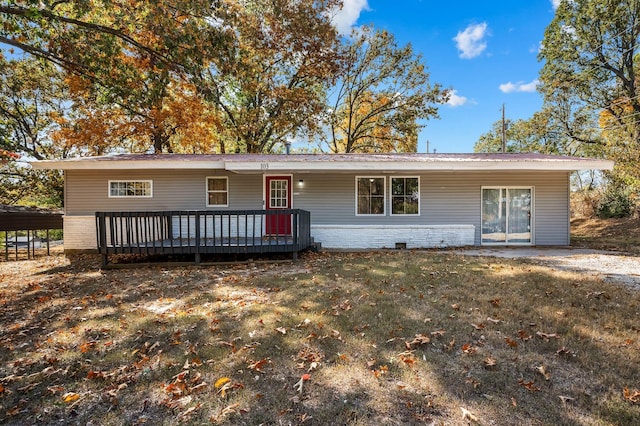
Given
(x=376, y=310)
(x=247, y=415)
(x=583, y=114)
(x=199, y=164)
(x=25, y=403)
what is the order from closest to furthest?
1. (x=247, y=415)
2. (x=25, y=403)
3. (x=376, y=310)
4. (x=199, y=164)
5. (x=583, y=114)

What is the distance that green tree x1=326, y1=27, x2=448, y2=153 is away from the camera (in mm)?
18922

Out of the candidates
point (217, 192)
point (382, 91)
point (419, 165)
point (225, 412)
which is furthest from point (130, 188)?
point (382, 91)

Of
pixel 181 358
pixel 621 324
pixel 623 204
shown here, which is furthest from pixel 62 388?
pixel 623 204

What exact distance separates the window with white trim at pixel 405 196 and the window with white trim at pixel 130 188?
8066mm

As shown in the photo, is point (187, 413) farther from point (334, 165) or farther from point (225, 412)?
point (334, 165)

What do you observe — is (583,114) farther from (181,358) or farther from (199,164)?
(181,358)

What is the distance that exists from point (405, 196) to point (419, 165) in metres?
1.40

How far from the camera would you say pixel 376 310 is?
4227mm

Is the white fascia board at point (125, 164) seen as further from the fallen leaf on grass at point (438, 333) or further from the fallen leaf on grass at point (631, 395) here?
the fallen leaf on grass at point (631, 395)

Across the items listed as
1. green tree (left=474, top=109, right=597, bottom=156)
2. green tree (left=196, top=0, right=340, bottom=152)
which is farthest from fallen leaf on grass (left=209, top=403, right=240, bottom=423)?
green tree (left=474, top=109, right=597, bottom=156)

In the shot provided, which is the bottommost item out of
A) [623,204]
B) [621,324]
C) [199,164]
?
[621,324]

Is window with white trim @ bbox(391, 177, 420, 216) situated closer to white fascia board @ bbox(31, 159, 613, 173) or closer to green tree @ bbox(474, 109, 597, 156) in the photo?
white fascia board @ bbox(31, 159, 613, 173)

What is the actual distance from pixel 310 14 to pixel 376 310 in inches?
652

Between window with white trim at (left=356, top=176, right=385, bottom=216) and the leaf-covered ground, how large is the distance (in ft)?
Result: 17.1
